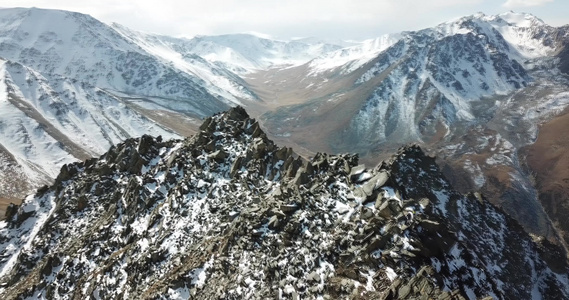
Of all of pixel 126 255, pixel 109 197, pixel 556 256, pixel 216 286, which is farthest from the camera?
pixel 556 256

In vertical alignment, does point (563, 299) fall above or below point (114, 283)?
below

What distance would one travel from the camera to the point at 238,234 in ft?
105

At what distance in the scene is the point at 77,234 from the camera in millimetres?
45094

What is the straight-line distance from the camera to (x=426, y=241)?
25.5 metres

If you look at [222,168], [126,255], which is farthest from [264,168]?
[126,255]

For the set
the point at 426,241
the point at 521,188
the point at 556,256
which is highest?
the point at 426,241

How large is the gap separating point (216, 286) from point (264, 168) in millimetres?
15235

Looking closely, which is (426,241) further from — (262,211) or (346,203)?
(262,211)

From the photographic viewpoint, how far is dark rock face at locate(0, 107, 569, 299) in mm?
25078

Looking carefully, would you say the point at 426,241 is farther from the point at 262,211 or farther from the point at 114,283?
the point at 114,283

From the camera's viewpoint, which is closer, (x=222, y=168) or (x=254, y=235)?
(x=254, y=235)

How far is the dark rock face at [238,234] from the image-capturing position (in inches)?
987

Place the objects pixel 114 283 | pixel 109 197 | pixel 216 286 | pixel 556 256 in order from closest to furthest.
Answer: pixel 216 286, pixel 114 283, pixel 109 197, pixel 556 256

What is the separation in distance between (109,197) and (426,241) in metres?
41.8
